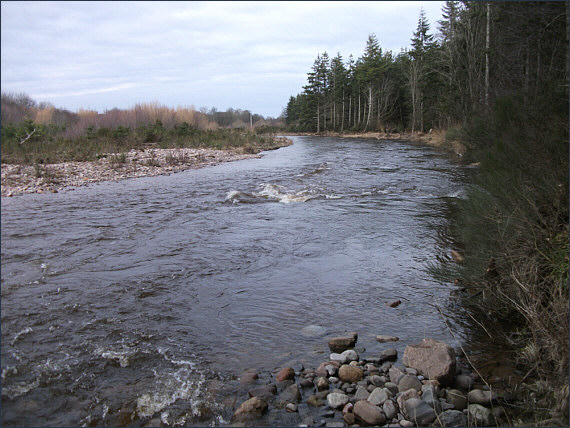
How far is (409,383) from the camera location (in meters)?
3.50

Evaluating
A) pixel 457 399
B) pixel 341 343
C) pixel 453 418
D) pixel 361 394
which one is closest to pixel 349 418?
pixel 361 394

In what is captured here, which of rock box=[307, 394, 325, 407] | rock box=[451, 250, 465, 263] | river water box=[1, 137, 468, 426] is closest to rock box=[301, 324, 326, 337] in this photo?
river water box=[1, 137, 468, 426]

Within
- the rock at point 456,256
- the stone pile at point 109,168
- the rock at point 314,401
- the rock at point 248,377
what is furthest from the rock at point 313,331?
the stone pile at point 109,168

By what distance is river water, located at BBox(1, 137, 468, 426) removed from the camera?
141 inches

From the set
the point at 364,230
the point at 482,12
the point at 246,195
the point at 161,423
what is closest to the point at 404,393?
the point at 161,423

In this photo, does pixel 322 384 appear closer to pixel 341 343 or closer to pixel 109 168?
pixel 341 343

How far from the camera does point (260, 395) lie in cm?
347

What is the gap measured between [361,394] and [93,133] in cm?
1633

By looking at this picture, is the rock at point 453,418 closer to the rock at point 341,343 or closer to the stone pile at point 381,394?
the stone pile at point 381,394

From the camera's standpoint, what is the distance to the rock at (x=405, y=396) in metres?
3.28

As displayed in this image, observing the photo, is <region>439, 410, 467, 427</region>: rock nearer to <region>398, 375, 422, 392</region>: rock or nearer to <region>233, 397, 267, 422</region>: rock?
<region>398, 375, 422, 392</region>: rock

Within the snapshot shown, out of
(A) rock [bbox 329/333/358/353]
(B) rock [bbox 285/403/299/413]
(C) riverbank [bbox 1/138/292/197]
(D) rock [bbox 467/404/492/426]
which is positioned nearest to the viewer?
(D) rock [bbox 467/404/492/426]

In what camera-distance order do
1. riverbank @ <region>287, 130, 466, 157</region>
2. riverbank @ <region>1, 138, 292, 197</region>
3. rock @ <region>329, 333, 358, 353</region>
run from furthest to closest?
riverbank @ <region>287, 130, 466, 157</region>, riverbank @ <region>1, 138, 292, 197</region>, rock @ <region>329, 333, 358, 353</region>

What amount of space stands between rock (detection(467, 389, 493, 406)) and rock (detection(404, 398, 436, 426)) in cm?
40
